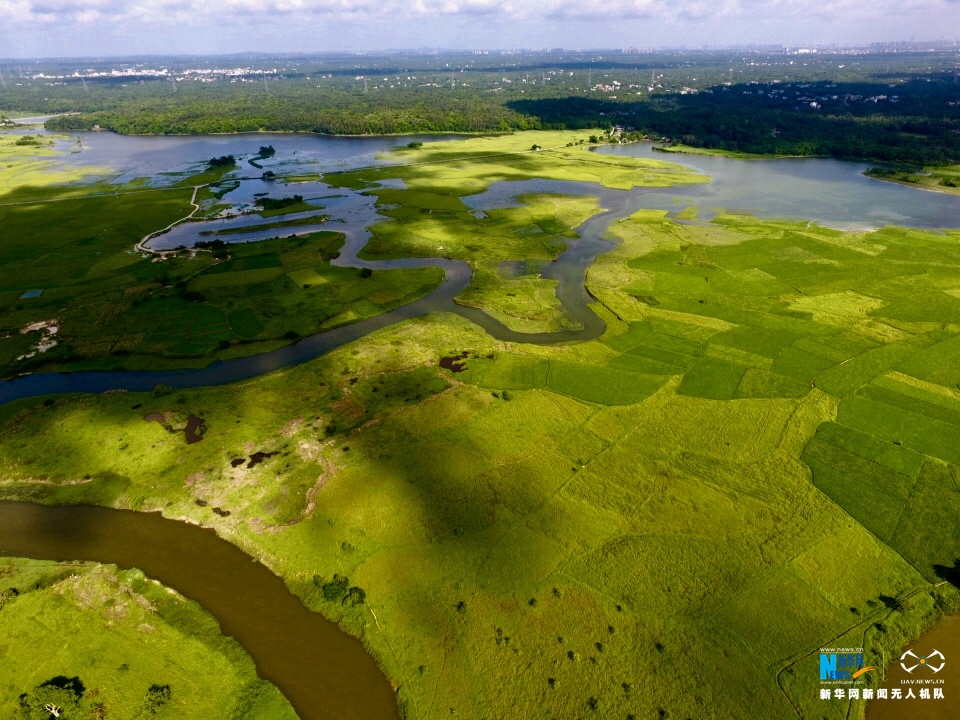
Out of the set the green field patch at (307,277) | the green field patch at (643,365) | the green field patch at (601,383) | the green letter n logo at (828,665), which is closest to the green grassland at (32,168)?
the green field patch at (307,277)

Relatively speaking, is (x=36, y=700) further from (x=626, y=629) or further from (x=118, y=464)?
(x=626, y=629)

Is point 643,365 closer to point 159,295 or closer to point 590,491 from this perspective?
point 590,491

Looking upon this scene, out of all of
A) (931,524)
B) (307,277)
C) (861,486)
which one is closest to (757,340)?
(861,486)

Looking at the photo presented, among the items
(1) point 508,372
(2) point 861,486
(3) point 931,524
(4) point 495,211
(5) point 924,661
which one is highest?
(4) point 495,211

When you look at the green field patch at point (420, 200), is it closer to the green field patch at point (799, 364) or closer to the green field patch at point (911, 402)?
the green field patch at point (799, 364)

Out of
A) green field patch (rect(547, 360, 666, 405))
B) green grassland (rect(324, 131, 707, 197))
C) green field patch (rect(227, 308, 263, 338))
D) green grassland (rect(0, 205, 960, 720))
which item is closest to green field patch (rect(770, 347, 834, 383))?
green grassland (rect(0, 205, 960, 720))

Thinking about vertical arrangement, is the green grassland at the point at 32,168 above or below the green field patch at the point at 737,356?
above
